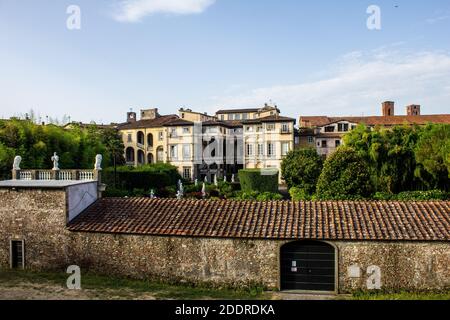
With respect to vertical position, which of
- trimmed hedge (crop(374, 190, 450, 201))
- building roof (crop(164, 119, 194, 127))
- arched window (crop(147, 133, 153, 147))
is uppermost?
building roof (crop(164, 119, 194, 127))

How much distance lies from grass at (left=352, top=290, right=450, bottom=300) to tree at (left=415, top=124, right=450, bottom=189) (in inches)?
817

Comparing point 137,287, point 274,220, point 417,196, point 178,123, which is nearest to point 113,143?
point 178,123

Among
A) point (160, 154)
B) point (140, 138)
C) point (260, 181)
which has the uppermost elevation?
point (140, 138)

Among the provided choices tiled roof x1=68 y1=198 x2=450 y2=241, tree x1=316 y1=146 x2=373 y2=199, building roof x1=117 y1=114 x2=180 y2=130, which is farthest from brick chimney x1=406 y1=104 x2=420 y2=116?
tiled roof x1=68 y1=198 x2=450 y2=241

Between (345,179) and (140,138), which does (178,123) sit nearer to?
(140,138)

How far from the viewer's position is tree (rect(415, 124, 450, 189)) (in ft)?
113

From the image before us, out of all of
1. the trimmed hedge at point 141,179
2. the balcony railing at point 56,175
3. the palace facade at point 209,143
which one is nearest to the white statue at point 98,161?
the balcony railing at point 56,175

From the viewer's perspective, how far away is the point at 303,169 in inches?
1885

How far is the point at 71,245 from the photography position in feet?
59.4

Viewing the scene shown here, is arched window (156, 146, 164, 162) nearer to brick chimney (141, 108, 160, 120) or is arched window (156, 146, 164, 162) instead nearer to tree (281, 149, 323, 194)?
brick chimney (141, 108, 160, 120)

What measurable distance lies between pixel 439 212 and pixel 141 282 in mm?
12748

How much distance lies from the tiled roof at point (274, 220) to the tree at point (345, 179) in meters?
7.64

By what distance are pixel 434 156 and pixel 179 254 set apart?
2703cm
